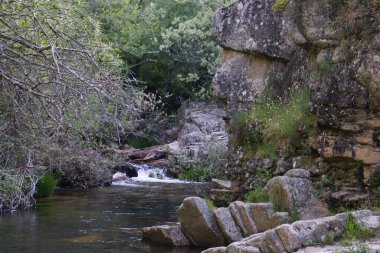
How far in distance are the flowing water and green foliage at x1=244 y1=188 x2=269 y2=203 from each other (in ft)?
4.09

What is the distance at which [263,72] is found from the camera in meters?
13.8

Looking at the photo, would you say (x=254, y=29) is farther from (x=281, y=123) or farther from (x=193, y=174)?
(x=193, y=174)

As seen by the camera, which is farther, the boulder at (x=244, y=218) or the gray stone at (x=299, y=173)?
the gray stone at (x=299, y=173)

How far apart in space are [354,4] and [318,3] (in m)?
0.87

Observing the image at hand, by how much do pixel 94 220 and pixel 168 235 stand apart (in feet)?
8.95

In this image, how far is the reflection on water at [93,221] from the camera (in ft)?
38.0

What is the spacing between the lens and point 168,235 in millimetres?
11930

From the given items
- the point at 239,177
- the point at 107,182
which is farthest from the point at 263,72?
the point at 107,182

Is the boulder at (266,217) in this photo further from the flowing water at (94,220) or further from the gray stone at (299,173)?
the flowing water at (94,220)

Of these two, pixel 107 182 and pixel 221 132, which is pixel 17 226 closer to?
pixel 107 182

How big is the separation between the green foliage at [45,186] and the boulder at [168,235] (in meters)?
5.72

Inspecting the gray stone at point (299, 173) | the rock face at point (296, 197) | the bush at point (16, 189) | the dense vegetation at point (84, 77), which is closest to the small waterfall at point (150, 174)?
the dense vegetation at point (84, 77)

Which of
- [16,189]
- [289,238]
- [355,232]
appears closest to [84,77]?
[289,238]

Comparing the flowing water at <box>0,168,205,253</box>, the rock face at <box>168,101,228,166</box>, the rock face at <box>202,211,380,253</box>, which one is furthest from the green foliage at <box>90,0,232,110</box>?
the rock face at <box>202,211,380,253</box>
